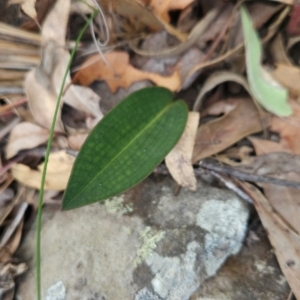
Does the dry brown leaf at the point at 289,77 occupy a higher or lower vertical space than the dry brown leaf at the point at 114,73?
higher

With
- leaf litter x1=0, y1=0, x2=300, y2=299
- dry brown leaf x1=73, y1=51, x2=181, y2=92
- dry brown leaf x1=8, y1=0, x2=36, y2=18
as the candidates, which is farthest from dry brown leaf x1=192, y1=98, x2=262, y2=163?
dry brown leaf x1=8, y1=0, x2=36, y2=18

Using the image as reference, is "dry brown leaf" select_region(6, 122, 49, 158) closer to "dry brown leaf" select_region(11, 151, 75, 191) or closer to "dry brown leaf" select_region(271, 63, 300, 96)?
"dry brown leaf" select_region(11, 151, 75, 191)

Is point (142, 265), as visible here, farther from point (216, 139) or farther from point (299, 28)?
point (299, 28)

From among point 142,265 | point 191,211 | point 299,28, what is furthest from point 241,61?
point 142,265

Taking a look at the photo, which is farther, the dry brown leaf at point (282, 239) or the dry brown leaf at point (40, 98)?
the dry brown leaf at point (40, 98)

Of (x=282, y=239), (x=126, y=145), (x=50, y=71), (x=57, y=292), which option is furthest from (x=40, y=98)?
(x=282, y=239)

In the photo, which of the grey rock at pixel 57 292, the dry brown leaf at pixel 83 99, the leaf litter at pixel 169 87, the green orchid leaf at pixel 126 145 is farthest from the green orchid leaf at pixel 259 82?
the grey rock at pixel 57 292

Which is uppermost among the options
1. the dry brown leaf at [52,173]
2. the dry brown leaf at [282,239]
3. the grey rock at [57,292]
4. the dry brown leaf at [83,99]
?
the dry brown leaf at [83,99]

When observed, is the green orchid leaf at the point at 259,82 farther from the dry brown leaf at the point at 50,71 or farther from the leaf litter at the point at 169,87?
the dry brown leaf at the point at 50,71
